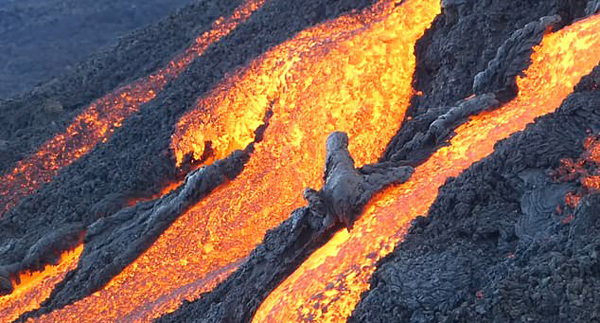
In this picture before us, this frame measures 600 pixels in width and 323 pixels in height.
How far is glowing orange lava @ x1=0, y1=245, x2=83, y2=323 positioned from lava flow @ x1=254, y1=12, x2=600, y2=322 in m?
9.83

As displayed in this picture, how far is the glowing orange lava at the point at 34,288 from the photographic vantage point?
20.5 meters

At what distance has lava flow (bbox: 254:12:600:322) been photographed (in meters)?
12.6

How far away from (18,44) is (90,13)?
7.92 metres

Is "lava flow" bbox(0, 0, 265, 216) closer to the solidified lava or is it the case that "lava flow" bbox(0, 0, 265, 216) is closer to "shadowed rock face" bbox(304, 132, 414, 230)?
the solidified lava

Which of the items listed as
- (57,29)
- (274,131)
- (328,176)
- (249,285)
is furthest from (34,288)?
(57,29)

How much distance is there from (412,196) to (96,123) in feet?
61.2

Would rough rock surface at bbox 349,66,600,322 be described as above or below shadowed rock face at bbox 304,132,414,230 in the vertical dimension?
below

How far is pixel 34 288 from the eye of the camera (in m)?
20.9

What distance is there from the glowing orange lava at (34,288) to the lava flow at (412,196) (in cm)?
983

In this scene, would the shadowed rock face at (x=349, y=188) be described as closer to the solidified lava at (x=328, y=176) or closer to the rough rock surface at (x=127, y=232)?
the solidified lava at (x=328, y=176)

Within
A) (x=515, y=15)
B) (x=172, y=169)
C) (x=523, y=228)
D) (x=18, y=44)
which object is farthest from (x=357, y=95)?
Answer: (x=18, y=44)

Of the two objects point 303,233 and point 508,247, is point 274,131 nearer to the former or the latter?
point 303,233

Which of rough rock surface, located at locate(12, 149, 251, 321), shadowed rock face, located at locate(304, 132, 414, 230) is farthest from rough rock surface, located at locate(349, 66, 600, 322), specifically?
rough rock surface, located at locate(12, 149, 251, 321)

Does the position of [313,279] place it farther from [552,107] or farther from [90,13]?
[90,13]
